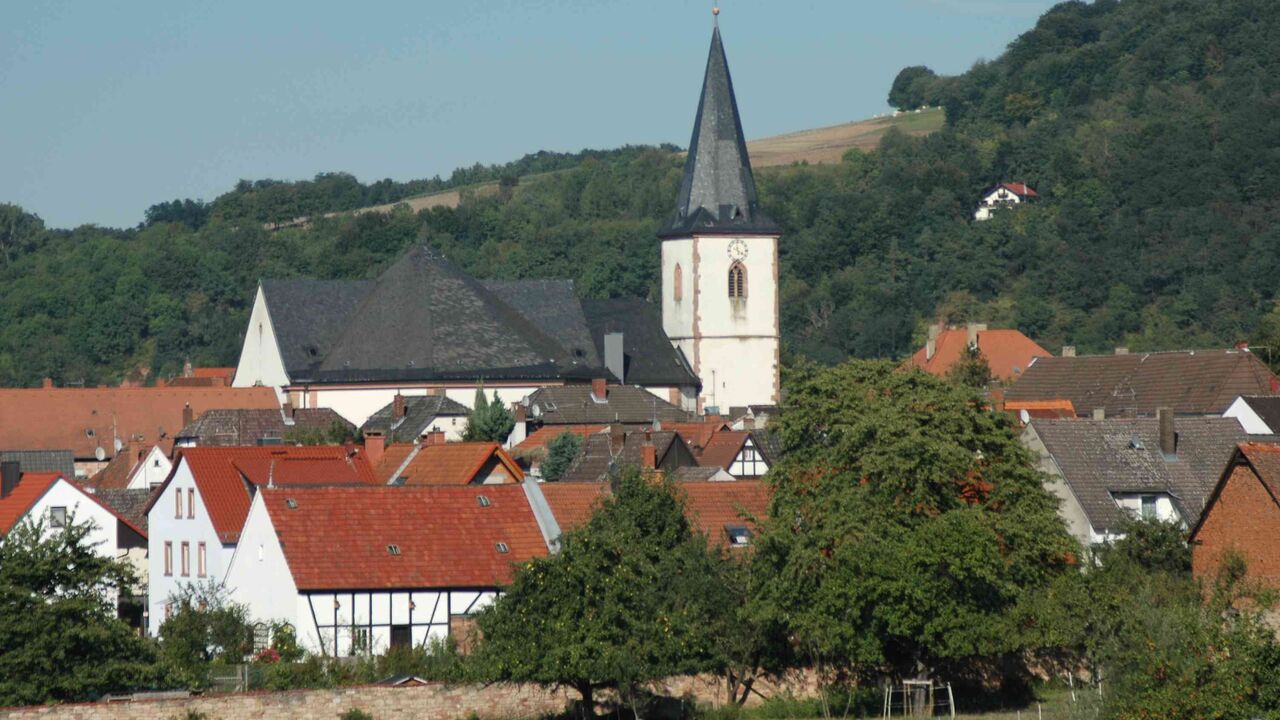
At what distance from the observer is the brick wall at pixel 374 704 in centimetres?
3241

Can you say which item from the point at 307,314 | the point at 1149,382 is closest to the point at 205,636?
the point at 1149,382

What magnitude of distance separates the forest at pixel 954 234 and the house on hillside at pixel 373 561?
72.9 meters

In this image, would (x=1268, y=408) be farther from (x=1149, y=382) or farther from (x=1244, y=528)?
(x=1244, y=528)

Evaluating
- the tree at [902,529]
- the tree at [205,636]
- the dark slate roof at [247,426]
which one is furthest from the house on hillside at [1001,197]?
the tree at [205,636]

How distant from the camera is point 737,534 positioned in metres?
42.7

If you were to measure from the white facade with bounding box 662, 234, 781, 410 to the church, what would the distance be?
0.15 ft

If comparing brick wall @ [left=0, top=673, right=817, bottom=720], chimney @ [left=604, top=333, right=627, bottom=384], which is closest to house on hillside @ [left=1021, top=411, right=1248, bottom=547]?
brick wall @ [left=0, top=673, right=817, bottom=720]

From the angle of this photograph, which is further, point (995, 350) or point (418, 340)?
point (995, 350)

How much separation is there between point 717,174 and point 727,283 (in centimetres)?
369

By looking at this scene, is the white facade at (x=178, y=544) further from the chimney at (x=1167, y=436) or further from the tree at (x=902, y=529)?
the chimney at (x=1167, y=436)

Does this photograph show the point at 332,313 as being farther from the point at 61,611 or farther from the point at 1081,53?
the point at 1081,53

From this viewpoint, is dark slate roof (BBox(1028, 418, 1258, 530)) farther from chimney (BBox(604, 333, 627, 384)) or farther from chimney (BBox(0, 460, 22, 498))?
chimney (BBox(604, 333, 627, 384))

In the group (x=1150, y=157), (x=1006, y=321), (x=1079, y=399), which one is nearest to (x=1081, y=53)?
(x=1150, y=157)

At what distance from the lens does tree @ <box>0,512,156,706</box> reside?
33188 millimetres
